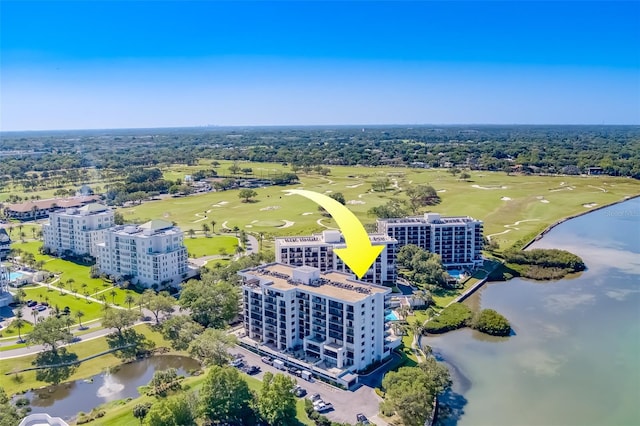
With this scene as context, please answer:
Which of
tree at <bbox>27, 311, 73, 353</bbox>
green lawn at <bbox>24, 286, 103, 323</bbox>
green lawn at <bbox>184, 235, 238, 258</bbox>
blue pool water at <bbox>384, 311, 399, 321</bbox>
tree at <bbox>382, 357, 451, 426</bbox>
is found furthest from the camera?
green lawn at <bbox>184, 235, 238, 258</bbox>

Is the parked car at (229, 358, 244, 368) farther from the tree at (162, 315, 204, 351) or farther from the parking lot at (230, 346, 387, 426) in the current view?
the tree at (162, 315, 204, 351)

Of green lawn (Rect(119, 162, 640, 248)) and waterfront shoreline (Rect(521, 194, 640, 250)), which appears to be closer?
waterfront shoreline (Rect(521, 194, 640, 250))

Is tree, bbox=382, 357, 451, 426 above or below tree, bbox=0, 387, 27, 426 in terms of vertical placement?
above

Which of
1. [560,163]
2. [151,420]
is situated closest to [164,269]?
[151,420]

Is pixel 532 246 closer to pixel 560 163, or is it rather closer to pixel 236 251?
pixel 236 251

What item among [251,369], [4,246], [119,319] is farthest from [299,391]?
[4,246]

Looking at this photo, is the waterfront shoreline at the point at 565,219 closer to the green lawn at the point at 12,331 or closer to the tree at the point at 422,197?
the tree at the point at 422,197

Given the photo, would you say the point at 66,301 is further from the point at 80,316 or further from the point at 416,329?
the point at 416,329

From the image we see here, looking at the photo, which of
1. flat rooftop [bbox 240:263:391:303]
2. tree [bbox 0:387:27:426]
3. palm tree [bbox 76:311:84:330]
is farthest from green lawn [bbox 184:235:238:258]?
tree [bbox 0:387:27:426]
